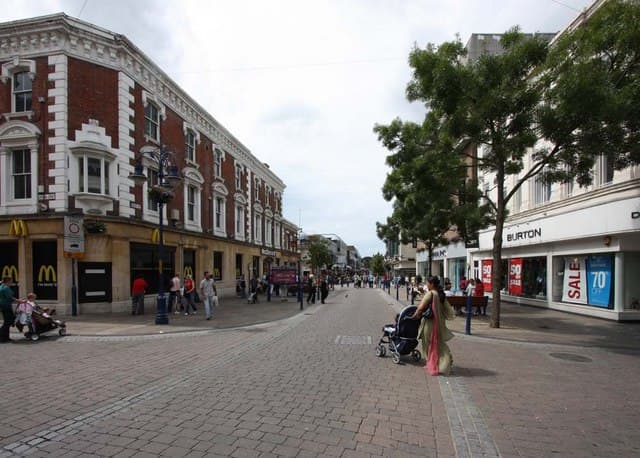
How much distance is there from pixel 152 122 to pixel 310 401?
18.8 meters

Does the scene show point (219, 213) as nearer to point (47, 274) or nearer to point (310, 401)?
point (47, 274)

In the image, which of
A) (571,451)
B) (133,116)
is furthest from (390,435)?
(133,116)

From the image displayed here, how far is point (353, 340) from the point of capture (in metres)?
9.73

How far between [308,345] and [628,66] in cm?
1056

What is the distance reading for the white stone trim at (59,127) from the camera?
1520 centimetres

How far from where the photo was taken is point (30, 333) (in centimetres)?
988

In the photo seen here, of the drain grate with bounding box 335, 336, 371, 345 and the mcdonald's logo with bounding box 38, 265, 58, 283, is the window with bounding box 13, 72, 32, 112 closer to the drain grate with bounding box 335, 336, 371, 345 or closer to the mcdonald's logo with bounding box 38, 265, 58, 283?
the mcdonald's logo with bounding box 38, 265, 58, 283

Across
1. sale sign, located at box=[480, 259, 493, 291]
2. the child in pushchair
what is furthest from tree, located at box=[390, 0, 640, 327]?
sale sign, located at box=[480, 259, 493, 291]

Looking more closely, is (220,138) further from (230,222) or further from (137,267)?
(137,267)

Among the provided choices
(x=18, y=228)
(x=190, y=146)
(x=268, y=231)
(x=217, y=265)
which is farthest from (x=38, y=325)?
(x=268, y=231)

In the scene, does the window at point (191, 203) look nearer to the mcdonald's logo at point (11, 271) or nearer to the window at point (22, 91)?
the window at point (22, 91)

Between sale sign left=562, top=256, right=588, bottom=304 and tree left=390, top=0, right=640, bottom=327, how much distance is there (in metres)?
5.94

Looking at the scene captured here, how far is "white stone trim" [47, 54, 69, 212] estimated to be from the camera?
15.2 metres

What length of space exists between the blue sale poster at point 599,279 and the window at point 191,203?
2098 centimetres
